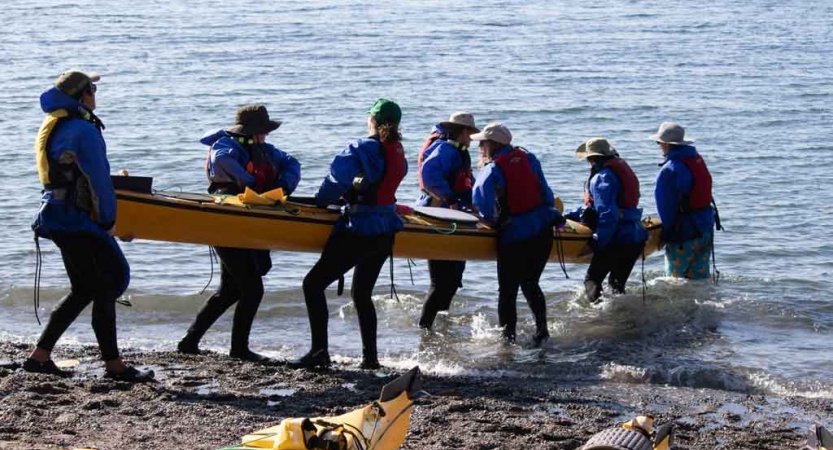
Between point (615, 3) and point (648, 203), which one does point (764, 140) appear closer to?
point (648, 203)

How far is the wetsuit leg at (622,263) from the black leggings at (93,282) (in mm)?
4369

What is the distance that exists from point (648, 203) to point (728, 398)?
24.9 ft

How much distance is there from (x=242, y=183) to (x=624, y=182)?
3159 millimetres

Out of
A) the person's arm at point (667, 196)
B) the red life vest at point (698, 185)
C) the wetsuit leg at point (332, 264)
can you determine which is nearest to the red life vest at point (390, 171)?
the wetsuit leg at point (332, 264)

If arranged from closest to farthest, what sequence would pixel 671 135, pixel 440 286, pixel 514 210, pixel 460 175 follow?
pixel 514 210, pixel 460 175, pixel 440 286, pixel 671 135

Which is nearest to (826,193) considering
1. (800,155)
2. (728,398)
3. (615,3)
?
(800,155)

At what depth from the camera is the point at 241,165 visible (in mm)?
8094

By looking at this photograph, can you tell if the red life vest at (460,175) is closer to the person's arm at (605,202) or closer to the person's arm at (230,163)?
→ the person's arm at (605,202)

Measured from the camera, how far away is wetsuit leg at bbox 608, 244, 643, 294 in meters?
10.0

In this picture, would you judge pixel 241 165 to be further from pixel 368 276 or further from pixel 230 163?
pixel 368 276

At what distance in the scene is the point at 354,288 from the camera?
7.99m

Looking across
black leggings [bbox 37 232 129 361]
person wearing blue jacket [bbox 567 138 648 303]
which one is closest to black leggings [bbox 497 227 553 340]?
person wearing blue jacket [bbox 567 138 648 303]

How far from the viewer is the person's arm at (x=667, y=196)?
10.1 meters

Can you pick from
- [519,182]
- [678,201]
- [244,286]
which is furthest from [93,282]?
[678,201]
